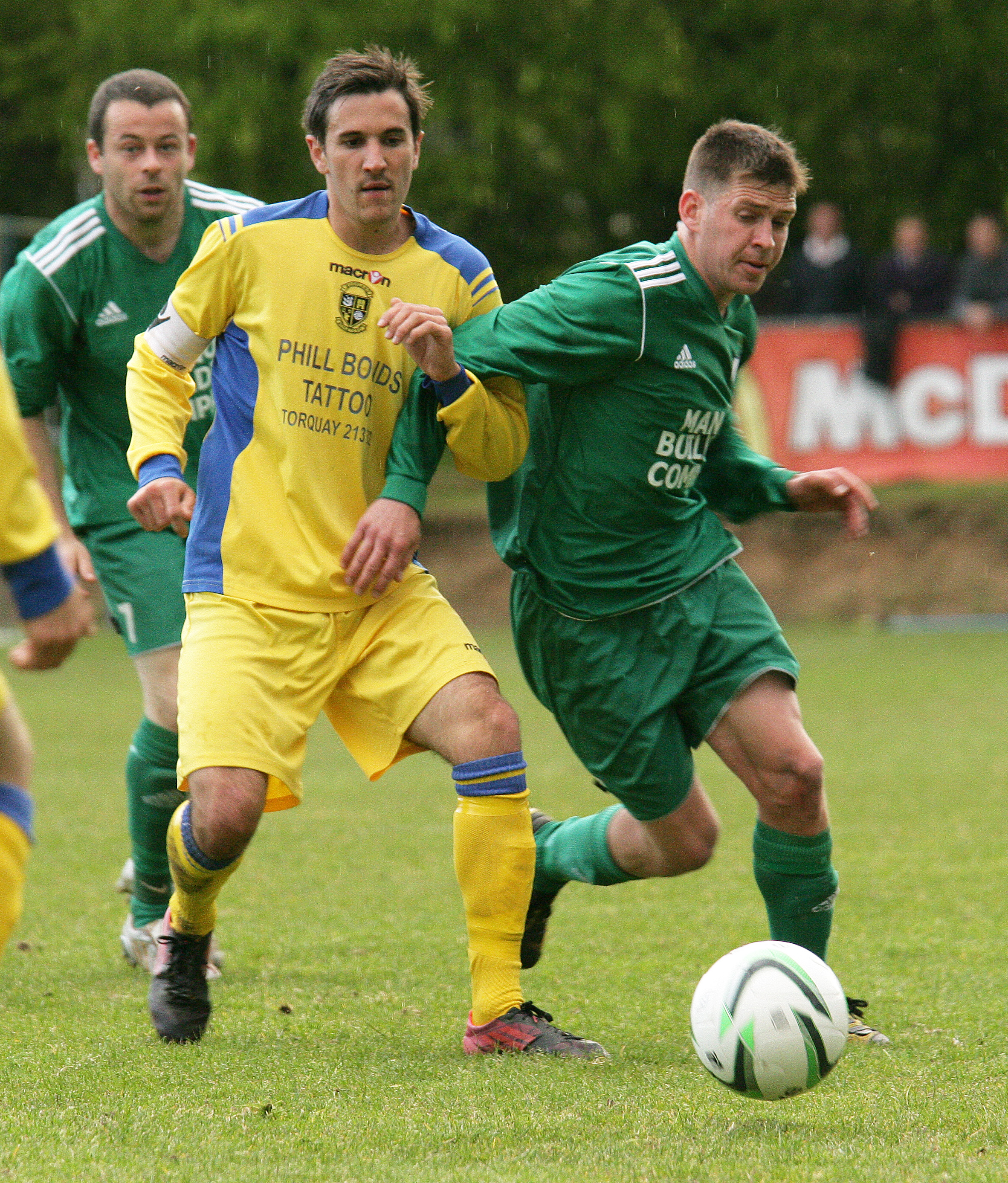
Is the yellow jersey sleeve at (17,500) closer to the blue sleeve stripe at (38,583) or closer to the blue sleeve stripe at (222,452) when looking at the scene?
the blue sleeve stripe at (38,583)

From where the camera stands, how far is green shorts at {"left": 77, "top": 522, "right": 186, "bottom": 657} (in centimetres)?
538

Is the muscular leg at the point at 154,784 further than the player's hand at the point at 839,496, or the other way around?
the muscular leg at the point at 154,784

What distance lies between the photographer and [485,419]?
14.2 ft

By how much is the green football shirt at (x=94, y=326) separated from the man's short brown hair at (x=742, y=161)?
1433 mm

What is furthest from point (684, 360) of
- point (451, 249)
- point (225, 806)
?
point (225, 806)

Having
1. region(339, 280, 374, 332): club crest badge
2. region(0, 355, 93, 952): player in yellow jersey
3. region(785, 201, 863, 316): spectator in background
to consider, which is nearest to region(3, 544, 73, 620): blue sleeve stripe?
region(0, 355, 93, 952): player in yellow jersey

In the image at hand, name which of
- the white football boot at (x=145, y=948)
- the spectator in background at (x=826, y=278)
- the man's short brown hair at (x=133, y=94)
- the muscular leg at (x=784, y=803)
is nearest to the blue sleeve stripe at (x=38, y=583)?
the muscular leg at (x=784, y=803)

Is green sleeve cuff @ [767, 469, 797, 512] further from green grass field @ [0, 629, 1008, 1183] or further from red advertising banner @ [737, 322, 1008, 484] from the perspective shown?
red advertising banner @ [737, 322, 1008, 484]

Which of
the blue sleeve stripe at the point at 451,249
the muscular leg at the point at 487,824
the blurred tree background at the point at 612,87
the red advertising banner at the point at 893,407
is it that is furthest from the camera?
the blurred tree background at the point at 612,87

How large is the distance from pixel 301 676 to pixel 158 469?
24.7 inches

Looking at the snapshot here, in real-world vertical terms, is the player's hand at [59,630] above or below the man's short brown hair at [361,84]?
below

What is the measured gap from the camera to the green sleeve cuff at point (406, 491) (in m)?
4.36

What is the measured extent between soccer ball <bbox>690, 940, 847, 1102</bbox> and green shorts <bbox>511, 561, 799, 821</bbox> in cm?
85

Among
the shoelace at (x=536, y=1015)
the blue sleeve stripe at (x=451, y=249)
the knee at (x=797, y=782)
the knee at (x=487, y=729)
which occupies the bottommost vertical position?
the shoelace at (x=536, y=1015)
